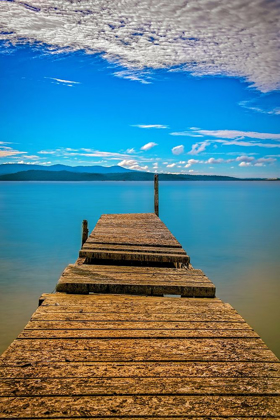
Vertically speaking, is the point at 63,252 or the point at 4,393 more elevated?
the point at 4,393

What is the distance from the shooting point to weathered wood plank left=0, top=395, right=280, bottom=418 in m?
2.69

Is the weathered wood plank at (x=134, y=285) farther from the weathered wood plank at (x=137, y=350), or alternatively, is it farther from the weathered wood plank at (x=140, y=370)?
the weathered wood plank at (x=140, y=370)

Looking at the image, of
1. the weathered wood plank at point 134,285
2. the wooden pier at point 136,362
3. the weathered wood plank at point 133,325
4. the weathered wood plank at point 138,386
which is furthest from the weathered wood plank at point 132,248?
the weathered wood plank at point 138,386

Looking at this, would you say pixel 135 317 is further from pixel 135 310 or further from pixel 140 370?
pixel 140 370

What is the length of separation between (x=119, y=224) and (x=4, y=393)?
1000cm

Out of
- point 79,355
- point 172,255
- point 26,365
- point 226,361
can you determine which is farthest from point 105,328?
point 172,255

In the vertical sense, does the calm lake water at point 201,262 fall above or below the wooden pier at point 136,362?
below

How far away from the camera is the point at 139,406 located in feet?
9.05

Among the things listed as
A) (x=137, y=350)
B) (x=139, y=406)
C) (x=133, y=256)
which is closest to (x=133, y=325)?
(x=137, y=350)

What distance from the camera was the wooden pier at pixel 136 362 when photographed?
2758 millimetres

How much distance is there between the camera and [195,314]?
4.68 meters

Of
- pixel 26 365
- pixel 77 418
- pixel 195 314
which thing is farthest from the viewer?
pixel 195 314

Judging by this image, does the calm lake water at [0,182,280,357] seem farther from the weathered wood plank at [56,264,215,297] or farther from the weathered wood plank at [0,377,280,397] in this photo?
the weathered wood plank at [0,377,280,397]

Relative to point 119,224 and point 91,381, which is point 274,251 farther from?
point 91,381
